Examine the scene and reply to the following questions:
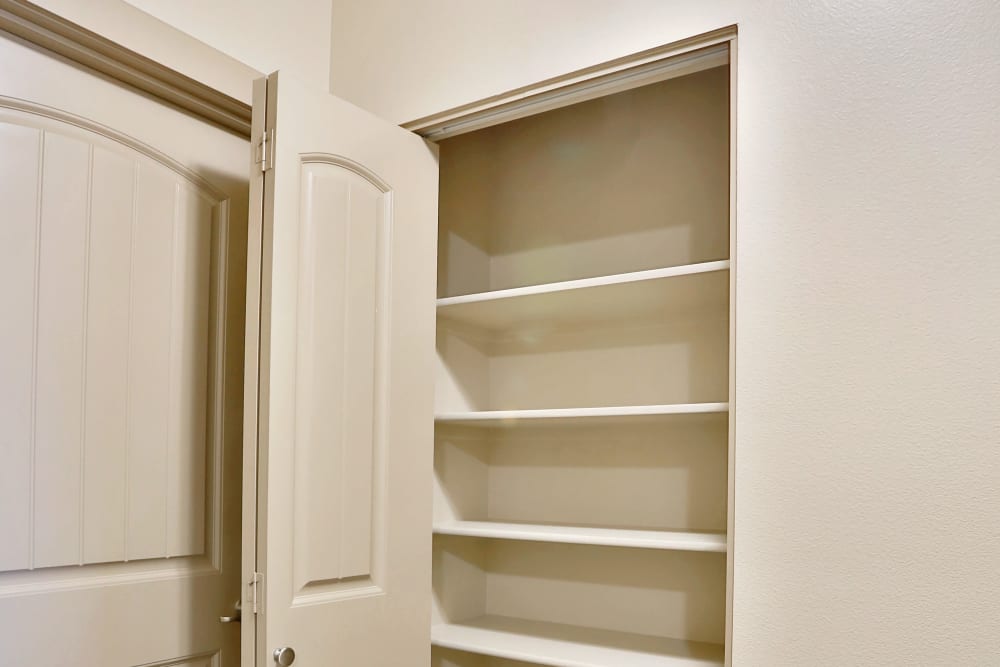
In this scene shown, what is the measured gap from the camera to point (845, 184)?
1540 millimetres

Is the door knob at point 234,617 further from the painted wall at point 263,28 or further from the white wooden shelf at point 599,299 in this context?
the painted wall at point 263,28

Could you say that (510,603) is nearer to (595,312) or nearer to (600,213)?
(595,312)

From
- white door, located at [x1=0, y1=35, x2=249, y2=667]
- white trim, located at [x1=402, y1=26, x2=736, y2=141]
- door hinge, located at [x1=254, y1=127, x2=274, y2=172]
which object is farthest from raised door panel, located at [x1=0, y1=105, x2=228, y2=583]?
white trim, located at [x1=402, y1=26, x2=736, y2=141]

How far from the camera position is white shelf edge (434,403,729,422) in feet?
5.98

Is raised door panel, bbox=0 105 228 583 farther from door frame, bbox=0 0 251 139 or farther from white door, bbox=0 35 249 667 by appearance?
door frame, bbox=0 0 251 139

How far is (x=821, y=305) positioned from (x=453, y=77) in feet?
3.64

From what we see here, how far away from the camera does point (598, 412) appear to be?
2.02 metres

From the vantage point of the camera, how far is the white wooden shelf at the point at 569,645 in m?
2.00

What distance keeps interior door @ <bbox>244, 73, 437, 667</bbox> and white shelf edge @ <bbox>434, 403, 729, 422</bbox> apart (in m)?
0.17

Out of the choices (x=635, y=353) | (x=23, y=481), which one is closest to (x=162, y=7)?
(x=23, y=481)

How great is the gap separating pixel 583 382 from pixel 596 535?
61 centimetres

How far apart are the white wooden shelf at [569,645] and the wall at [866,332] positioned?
0.52m

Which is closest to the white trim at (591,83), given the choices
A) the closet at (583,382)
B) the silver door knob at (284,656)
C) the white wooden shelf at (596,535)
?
the closet at (583,382)

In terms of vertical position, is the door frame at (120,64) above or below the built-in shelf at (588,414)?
above
